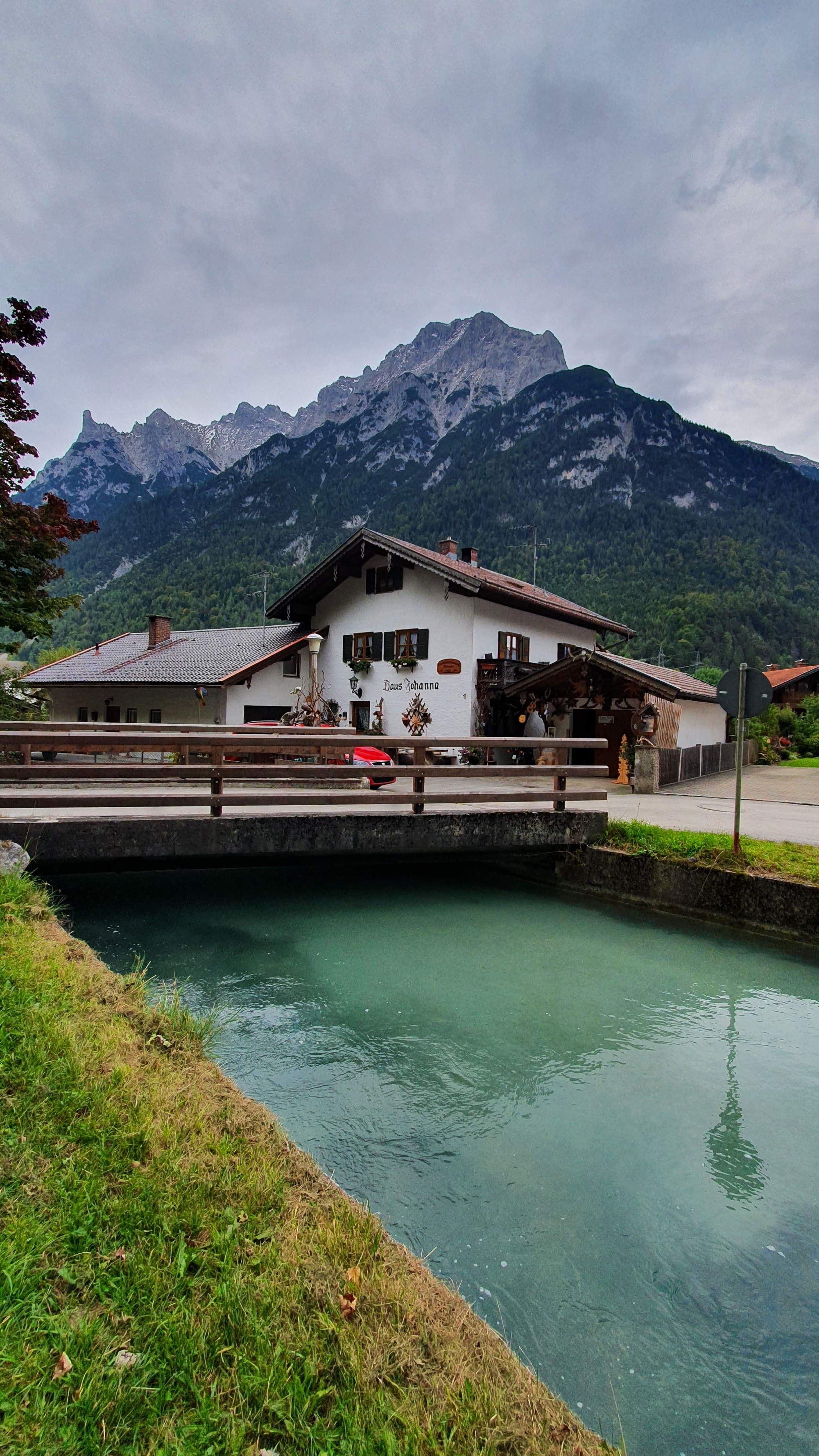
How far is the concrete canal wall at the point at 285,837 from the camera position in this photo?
699 cm

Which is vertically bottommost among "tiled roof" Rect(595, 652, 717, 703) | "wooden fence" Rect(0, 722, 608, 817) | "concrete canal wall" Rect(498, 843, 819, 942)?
"concrete canal wall" Rect(498, 843, 819, 942)

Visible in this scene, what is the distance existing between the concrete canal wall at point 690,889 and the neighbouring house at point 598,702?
344 inches

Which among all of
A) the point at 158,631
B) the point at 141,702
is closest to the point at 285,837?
the point at 141,702

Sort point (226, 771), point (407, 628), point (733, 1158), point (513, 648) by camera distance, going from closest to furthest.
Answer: point (733, 1158), point (226, 771), point (513, 648), point (407, 628)

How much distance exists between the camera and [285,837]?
7.89 metres

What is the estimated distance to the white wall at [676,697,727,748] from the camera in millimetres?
23000

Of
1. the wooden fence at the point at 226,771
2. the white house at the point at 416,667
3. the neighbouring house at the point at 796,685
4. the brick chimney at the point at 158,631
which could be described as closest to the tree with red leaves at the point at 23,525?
the wooden fence at the point at 226,771

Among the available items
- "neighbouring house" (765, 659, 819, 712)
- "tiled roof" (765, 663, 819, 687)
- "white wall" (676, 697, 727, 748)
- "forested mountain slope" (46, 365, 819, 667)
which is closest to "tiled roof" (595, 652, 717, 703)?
"white wall" (676, 697, 727, 748)

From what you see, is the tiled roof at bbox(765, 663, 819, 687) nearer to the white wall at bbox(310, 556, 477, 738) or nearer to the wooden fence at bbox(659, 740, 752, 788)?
the wooden fence at bbox(659, 740, 752, 788)

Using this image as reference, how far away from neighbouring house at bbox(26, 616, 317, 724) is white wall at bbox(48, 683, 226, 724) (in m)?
0.03

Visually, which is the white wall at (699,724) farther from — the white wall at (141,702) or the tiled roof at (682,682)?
the white wall at (141,702)

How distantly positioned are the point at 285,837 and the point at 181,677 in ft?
68.7

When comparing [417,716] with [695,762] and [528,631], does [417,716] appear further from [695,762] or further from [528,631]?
[695,762]

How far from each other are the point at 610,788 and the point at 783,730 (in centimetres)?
2046
